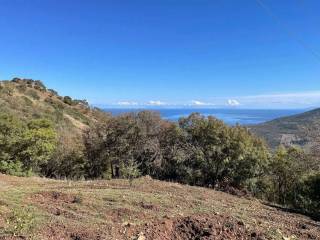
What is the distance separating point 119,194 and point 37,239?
5602mm

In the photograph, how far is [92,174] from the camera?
100 ft

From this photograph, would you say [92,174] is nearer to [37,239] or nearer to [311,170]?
[311,170]

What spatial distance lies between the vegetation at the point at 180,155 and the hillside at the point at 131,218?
10669mm

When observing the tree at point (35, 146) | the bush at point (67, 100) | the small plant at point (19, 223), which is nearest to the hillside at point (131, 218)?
the small plant at point (19, 223)

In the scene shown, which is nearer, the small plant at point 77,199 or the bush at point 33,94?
the small plant at point 77,199

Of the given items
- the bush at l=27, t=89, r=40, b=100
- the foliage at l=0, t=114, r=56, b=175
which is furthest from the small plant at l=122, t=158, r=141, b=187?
the bush at l=27, t=89, r=40, b=100

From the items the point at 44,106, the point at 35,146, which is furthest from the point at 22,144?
the point at 44,106

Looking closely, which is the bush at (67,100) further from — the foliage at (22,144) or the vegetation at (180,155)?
the foliage at (22,144)

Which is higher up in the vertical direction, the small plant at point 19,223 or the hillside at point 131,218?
the small plant at point 19,223

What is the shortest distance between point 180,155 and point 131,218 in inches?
645

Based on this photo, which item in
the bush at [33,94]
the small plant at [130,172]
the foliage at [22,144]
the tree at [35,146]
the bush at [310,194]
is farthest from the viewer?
the bush at [33,94]

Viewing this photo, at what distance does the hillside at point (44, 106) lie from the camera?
48425mm

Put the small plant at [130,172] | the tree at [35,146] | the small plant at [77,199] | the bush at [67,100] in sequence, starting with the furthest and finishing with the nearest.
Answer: the bush at [67,100], the tree at [35,146], the small plant at [130,172], the small plant at [77,199]

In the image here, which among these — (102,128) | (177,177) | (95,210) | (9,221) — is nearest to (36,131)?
(102,128)
